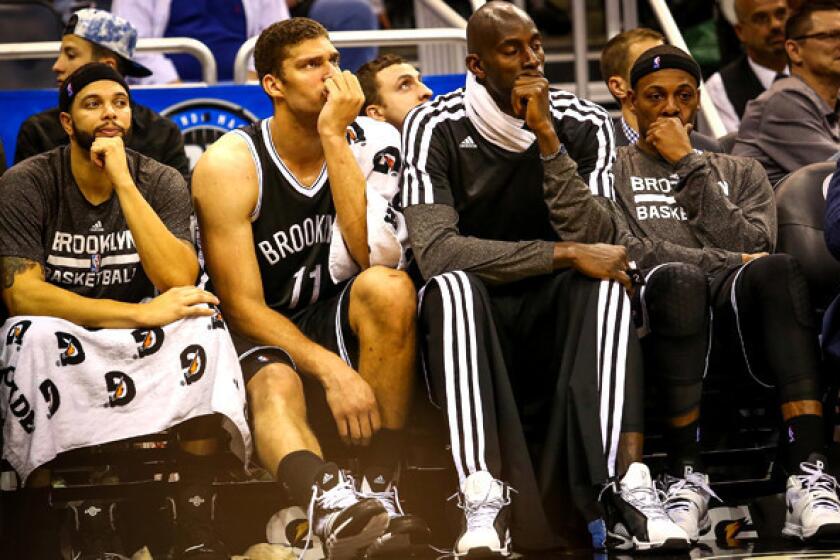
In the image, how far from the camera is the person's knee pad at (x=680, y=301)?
13.6 feet

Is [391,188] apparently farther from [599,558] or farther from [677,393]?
[599,558]

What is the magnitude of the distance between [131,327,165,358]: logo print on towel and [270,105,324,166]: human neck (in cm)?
76

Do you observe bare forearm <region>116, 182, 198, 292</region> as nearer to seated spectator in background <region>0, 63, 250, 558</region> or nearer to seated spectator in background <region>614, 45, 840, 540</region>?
seated spectator in background <region>0, 63, 250, 558</region>

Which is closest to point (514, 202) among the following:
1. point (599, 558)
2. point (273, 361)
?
point (273, 361)

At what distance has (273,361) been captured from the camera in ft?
14.2

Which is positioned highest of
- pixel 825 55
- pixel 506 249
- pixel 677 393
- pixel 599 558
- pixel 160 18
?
pixel 160 18

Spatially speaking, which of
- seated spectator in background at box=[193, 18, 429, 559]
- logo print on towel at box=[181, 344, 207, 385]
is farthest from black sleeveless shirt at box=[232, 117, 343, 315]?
logo print on towel at box=[181, 344, 207, 385]

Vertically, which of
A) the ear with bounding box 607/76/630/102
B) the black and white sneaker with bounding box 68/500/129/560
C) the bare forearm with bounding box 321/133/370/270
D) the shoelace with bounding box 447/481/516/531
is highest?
the ear with bounding box 607/76/630/102

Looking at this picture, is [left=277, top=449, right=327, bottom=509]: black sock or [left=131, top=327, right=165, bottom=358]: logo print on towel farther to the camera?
[left=131, top=327, right=165, bottom=358]: logo print on towel

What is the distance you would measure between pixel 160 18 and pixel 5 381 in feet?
9.42

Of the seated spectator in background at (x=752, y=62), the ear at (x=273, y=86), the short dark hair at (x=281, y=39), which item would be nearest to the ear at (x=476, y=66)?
the short dark hair at (x=281, y=39)

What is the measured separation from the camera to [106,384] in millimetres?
4113

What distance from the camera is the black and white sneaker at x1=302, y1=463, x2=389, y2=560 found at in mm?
3734

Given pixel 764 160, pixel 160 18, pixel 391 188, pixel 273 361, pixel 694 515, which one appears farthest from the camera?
pixel 160 18
